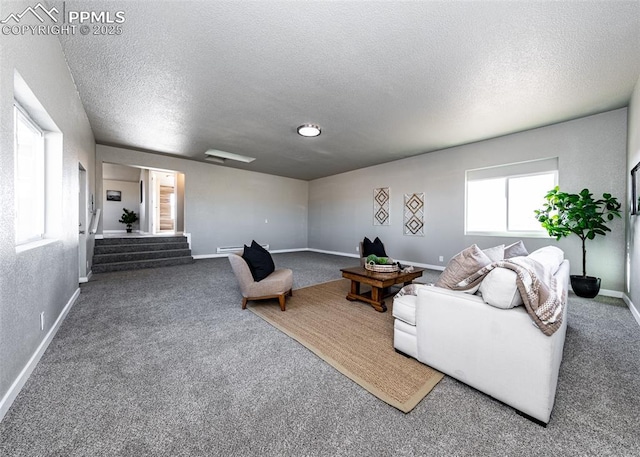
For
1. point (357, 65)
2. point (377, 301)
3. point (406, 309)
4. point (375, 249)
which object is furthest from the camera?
point (375, 249)

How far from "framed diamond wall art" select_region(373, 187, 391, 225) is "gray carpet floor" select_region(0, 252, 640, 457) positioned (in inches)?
178

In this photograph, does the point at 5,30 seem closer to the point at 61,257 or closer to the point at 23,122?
the point at 23,122

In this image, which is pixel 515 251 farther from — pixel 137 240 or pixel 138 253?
pixel 137 240

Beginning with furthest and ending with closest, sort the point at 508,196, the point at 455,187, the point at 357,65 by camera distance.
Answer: the point at 455,187, the point at 508,196, the point at 357,65

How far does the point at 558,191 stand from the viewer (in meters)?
3.95

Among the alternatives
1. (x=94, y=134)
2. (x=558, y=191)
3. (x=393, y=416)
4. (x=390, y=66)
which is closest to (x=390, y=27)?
(x=390, y=66)

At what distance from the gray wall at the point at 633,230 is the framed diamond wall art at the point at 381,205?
4.04 meters

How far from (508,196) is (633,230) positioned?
1793 mm

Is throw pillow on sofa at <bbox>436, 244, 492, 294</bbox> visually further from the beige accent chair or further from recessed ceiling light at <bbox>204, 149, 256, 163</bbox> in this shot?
recessed ceiling light at <bbox>204, 149, 256, 163</bbox>

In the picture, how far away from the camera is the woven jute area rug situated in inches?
64.6

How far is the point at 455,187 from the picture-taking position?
5281 millimetres

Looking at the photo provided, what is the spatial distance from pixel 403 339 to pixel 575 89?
368cm

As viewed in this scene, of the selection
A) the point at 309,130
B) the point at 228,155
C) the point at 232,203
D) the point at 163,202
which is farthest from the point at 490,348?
the point at 163,202

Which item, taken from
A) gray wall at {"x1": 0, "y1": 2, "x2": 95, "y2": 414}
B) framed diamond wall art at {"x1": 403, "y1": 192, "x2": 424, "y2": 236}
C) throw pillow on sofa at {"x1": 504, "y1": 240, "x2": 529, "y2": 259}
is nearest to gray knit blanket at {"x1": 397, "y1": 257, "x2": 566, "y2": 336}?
throw pillow on sofa at {"x1": 504, "y1": 240, "x2": 529, "y2": 259}
